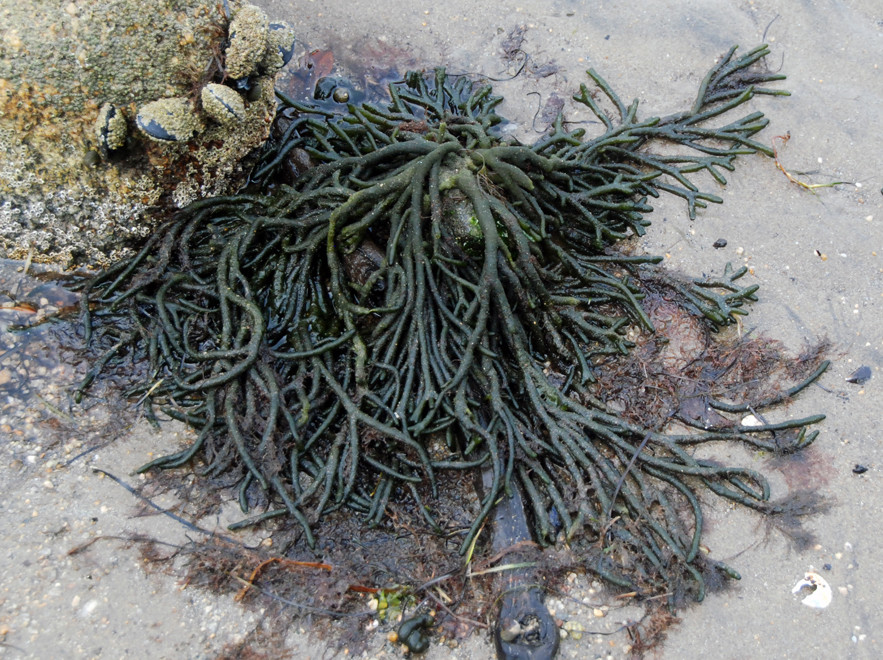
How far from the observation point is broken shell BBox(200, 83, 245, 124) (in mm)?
2562

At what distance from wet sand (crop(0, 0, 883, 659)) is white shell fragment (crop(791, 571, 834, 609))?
26 millimetres

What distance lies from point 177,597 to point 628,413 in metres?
1.91

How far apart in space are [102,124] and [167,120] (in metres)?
0.27

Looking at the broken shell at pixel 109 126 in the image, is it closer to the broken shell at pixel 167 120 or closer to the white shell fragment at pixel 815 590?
the broken shell at pixel 167 120

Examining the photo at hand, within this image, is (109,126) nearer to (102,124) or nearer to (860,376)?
(102,124)

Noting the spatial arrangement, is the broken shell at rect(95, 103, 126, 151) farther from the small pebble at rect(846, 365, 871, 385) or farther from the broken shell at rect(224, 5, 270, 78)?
the small pebble at rect(846, 365, 871, 385)

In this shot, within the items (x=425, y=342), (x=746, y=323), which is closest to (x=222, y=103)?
(x=425, y=342)

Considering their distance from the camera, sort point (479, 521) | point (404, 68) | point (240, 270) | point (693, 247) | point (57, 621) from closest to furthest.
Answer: point (57, 621), point (479, 521), point (240, 270), point (693, 247), point (404, 68)

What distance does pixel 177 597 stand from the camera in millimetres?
2268

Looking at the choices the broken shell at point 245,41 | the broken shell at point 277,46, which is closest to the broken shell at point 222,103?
the broken shell at point 245,41

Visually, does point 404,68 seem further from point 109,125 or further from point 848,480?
point 848,480

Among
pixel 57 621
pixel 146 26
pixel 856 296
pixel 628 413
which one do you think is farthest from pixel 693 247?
pixel 57 621

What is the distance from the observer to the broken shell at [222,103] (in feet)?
8.41

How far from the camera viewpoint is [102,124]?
8.36 ft
